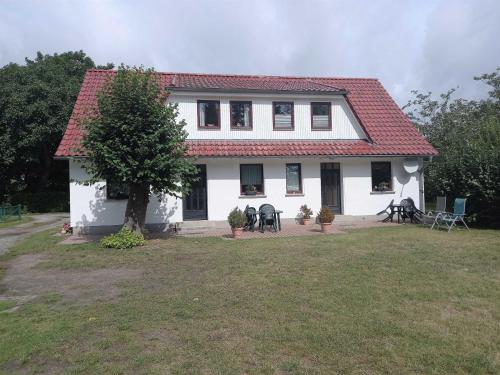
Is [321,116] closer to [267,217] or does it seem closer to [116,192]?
[267,217]

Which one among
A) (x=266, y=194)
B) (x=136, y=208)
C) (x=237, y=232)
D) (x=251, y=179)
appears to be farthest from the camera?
(x=251, y=179)

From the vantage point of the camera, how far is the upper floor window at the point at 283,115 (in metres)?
18.5

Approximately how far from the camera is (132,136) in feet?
41.4

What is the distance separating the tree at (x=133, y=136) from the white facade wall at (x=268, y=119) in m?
4.44

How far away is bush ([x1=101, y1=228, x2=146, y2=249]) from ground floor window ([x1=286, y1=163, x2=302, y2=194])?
7110 millimetres

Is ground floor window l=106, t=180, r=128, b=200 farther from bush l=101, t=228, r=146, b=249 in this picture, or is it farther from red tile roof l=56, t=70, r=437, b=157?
bush l=101, t=228, r=146, b=249

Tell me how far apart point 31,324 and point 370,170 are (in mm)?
15330

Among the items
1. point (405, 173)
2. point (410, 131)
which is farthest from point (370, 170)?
point (410, 131)

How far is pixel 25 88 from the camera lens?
30078mm

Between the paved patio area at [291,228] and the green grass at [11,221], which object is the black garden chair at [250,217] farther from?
the green grass at [11,221]

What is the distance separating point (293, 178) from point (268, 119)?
2.70 meters

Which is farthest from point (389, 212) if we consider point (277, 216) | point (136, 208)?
point (136, 208)

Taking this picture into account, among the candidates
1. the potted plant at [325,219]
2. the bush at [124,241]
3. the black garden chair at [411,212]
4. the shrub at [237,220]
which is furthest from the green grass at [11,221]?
the black garden chair at [411,212]

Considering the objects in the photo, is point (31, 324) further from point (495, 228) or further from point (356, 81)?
point (356, 81)
